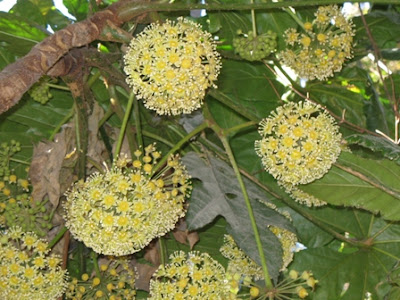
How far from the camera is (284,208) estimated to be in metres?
2.88

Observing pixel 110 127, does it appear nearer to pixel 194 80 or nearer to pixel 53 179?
pixel 53 179

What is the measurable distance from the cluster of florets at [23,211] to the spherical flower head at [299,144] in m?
0.91

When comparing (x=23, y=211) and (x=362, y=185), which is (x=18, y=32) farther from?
(x=362, y=185)

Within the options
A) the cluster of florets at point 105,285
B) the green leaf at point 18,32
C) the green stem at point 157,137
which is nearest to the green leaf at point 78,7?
the green leaf at point 18,32

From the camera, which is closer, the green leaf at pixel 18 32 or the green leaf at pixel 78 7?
the green leaf at pixel 18 32

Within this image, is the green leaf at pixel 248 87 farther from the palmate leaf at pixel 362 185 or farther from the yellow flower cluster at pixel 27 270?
the yellow flower cluster at pixel 27 270

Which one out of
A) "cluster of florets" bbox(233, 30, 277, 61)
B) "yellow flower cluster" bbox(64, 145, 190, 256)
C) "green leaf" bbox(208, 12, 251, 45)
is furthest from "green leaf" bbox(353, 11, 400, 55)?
"yellow flower cluster" bbox(64, 145, 190, 256)

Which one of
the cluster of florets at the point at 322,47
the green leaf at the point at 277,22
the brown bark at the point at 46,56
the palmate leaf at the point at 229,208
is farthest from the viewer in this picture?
the green leaf at the point at 277,22

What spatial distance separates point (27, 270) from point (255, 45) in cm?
122

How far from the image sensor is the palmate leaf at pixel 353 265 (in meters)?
2.77

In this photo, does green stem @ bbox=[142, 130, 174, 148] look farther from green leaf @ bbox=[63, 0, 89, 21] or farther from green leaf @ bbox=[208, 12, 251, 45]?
green leaf @ bbox=[63, 0, 89, 21]

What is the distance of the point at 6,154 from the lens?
2486 millimetres

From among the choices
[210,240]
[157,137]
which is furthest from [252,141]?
[157,137]

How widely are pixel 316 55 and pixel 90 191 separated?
46.8 inches
